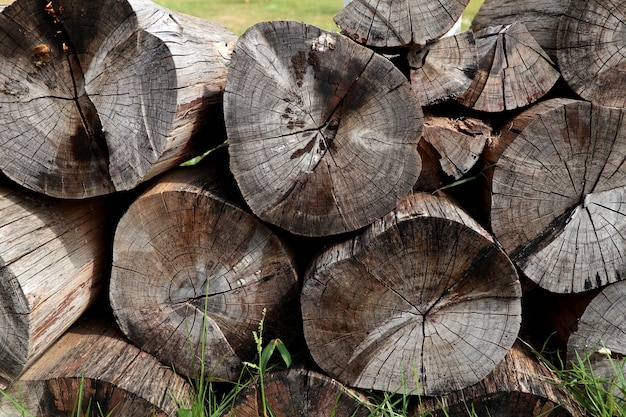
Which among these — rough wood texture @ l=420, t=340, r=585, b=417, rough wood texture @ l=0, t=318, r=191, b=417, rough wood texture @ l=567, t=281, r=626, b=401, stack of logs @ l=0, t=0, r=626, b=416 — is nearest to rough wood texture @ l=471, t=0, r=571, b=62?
stack of logs @ l=0, t=0, r=626, b=416

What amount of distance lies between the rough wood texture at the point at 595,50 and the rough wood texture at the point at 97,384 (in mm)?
1943

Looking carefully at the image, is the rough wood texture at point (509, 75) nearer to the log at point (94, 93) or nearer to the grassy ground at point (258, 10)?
the log at point (94, 93)

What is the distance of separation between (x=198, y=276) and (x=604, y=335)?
5.21ft

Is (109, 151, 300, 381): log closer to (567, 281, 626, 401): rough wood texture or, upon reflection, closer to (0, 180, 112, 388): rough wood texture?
(0, 180, 112, 388): rough wood texture

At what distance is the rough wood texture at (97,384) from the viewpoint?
2.28 meters

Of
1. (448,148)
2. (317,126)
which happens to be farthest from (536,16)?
(317,126)

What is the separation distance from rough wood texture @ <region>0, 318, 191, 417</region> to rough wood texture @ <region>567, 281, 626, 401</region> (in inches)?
61.1

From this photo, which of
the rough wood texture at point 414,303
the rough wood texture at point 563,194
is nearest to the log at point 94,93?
the rough wood texture at point 414,303

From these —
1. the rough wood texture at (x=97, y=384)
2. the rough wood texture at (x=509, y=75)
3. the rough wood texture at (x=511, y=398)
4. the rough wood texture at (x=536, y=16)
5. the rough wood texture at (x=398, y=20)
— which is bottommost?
the rough wood texture at (x=511, y=398)

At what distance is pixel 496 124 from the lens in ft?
8.23

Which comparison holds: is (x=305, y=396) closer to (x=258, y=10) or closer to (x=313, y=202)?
(x=313, y=202)

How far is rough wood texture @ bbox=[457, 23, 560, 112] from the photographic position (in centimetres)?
242

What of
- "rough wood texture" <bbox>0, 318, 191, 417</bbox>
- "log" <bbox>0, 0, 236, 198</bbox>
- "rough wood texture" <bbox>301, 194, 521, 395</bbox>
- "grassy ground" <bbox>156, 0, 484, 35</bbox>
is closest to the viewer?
"log" <bbox>0, 0, 236, 198</bbox>

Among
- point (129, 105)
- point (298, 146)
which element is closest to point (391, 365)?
point (298, 146)
